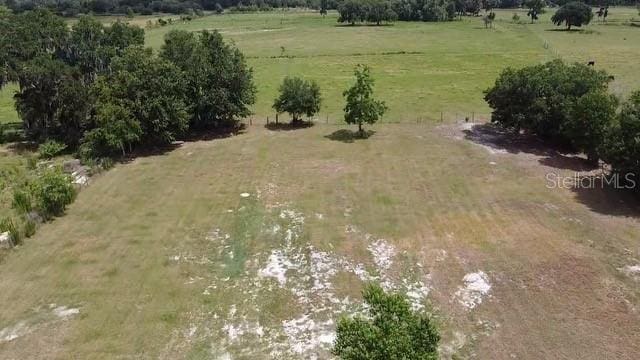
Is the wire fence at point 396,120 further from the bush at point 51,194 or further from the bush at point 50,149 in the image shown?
the bush at point 51,194

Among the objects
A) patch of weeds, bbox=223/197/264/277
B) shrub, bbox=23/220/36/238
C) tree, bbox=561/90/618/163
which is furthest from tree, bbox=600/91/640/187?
shrub, bbox=23/220/36/238

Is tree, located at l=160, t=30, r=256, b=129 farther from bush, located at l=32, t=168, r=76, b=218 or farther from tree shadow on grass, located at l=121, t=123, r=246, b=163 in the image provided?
bush, located at l=32, t=168, r=76, b=218

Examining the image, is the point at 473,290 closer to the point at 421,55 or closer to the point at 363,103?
the point at 363,103

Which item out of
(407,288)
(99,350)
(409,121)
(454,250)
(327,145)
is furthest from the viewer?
(409,121)

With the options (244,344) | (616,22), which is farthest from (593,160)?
(616,22)

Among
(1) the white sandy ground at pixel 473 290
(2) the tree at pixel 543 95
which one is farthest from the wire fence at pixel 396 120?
(1) the white sandy ground at pixel 473 290

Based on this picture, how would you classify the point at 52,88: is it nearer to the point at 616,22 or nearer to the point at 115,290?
the point at 115,290

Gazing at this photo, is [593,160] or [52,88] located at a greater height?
[52,88]
